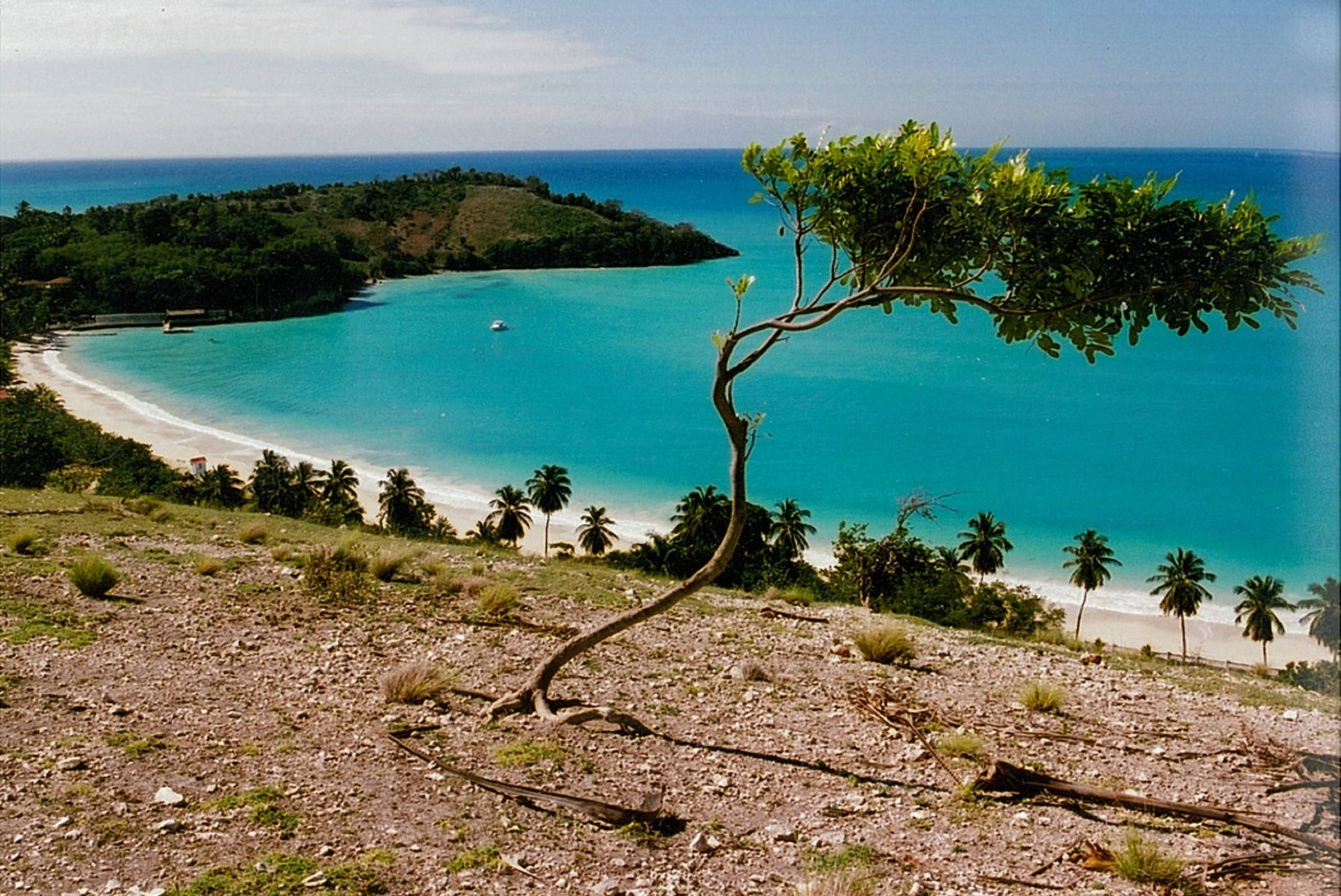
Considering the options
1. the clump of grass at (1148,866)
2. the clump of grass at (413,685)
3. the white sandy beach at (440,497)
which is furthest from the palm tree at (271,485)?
the clump of grass at (1148,866)

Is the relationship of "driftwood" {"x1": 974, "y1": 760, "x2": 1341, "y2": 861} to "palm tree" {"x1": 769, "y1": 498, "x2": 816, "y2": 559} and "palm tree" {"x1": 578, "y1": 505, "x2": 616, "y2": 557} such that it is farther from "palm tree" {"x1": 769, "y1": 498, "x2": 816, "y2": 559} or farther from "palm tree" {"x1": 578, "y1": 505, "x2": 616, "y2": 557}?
"palm tree" {"x1": 578, "y1": 505, "x2": 616, "y2": 557}

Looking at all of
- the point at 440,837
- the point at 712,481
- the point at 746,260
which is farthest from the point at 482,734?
the point at 746,260

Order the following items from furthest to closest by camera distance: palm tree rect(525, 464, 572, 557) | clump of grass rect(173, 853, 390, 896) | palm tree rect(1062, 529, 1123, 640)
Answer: palm tree rect(525, 464, 572, 557) → palm tree rect(1062, 529, 1123, 640) → clump of grass rect(173, 853, 390, 896)

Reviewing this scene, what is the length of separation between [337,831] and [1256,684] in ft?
29.4

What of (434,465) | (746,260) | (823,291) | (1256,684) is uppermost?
(746,260)

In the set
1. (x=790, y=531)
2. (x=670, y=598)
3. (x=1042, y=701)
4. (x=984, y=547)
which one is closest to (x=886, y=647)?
(x=1042, y=701)

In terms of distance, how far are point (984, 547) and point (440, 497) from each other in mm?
22556

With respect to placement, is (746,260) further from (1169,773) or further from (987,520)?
(1169,773)

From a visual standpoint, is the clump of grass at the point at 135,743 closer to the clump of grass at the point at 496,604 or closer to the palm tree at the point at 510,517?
the clump of grass at the point at 496,604

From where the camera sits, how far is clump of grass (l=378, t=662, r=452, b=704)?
705cm

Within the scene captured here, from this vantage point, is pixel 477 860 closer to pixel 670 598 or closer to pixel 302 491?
pixel 670 598

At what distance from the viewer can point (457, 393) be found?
2549 inches

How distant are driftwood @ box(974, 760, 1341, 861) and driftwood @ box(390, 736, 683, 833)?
204 centimetres

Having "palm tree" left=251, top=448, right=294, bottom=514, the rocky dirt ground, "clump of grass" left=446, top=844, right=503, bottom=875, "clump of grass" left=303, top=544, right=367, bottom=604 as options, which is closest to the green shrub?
the rocky dirt ground
